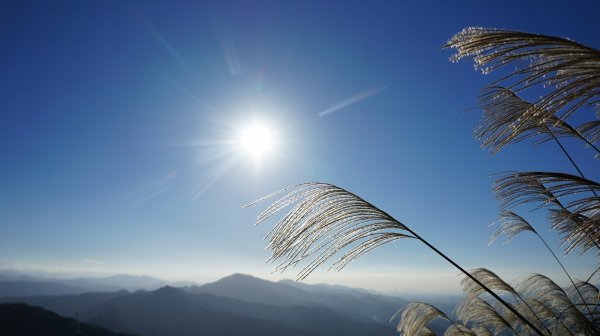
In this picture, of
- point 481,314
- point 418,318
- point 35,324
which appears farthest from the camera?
point 35,324

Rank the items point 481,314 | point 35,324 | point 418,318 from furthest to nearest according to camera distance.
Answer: point 35,324
point 481,314
point 418,318

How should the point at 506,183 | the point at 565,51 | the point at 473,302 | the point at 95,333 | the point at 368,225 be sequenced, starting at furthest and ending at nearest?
the point at 95,333
the point at 473,302
the point at 506,183
the point at 368,225
the point at 565,51

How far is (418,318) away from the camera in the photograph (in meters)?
4.16

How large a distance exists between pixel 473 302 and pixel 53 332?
5253 inches

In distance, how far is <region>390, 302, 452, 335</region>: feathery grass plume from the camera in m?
4.09

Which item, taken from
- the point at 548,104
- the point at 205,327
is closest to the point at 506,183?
the point at 548,104

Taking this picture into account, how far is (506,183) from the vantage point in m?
2.65

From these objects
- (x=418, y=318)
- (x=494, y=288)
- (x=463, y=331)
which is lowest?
(x=463, y=331)

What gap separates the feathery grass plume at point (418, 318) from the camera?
13.4 ft

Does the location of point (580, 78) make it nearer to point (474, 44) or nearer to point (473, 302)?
point (474, 44)

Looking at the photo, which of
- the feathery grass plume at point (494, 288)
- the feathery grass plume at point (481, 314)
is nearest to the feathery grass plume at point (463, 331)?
the feathery grass plume at point (481, 314)

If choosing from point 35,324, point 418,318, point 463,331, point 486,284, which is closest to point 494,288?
point 486,284

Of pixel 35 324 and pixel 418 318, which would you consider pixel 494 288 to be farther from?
pixel 35 324

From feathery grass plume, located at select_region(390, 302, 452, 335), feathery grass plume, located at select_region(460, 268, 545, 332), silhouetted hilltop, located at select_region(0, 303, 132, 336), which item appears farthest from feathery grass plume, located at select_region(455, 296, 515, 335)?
silhouetted hilltop, located at select_region(0, 303, 132, 336)
